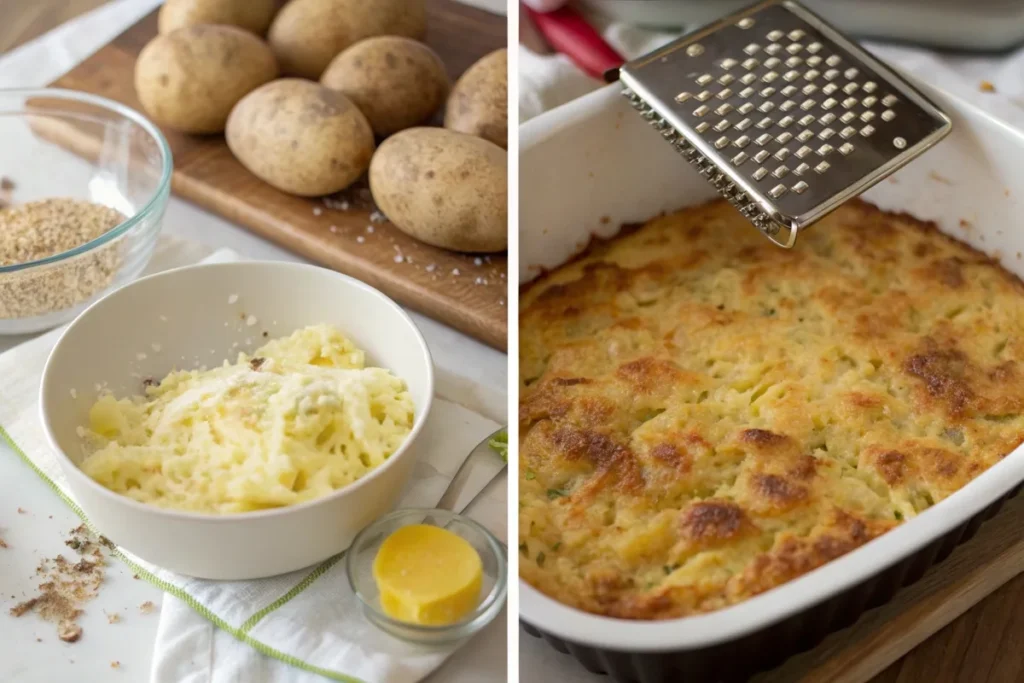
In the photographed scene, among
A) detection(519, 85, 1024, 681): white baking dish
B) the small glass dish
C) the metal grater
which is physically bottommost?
the small glass dish

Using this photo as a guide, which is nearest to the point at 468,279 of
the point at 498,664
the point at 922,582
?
the point at 498,664

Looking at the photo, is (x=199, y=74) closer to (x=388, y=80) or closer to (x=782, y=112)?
(x=388, y=80)

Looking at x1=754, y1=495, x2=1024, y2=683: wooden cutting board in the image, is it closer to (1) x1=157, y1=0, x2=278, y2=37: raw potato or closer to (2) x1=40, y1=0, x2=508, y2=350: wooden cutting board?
(2) x1=40, y1=0, x2=508, y2=350: wooden cutting board

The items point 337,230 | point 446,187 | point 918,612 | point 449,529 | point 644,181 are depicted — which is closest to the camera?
point 918,612

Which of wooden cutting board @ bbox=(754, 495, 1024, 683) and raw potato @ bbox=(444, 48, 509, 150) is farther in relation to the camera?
raw potato @ bbox=(444, 48, 509, 150)

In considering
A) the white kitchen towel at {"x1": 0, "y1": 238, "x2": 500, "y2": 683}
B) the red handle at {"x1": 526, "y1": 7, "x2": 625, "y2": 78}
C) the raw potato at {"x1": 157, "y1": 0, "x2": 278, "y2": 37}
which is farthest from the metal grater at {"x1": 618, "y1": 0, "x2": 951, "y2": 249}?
the raw potato at {"x1": 157, "y1": 0, "x2": 278, "y2": 37}

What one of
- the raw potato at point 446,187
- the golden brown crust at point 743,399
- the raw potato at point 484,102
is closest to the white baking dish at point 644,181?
the golden brown crust at point 743,399

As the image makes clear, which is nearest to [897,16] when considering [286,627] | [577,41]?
[577,41]

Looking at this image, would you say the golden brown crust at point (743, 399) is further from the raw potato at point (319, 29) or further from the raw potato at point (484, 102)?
the raw potato at point (319, 29)
